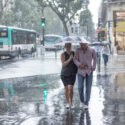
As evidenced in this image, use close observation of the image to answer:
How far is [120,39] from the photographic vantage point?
54.1 meters

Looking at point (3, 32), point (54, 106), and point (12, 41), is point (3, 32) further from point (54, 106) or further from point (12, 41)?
point (54, 106)

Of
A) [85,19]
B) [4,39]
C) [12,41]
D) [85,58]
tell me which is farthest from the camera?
[85,19]

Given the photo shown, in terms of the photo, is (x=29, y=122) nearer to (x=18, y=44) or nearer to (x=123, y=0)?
(x=18, y=44)

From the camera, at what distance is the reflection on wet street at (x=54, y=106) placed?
8.68 meters

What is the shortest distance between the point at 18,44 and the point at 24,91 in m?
27.5

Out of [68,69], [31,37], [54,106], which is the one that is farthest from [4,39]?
[68,69]

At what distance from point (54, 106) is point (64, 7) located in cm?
4476

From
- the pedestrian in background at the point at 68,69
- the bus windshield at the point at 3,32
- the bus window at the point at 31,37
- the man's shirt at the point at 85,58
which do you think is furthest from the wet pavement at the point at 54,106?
the bus window at the point at 31,37

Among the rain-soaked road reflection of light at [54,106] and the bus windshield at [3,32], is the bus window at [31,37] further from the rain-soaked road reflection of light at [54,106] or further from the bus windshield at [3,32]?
the rain-soaked road reflection of light at [54,106]

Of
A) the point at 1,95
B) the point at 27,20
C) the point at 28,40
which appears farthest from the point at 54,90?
the point at 27,20

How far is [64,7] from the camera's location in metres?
54.5

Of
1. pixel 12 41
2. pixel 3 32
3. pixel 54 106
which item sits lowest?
pixel 54 106

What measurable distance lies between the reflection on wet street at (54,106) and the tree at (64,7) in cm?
3862

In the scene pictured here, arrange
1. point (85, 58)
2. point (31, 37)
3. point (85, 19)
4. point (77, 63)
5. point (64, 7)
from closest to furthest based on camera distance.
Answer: point (77, 63) < point (85, 58) < point (31, 37) < point (64, 7) < point (85, 19)
